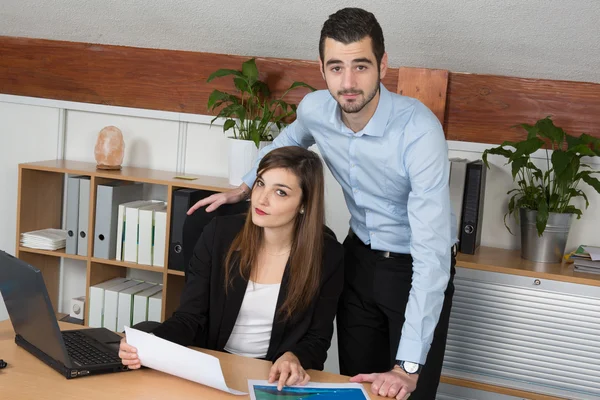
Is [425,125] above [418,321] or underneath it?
above

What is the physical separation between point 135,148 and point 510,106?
6.15ft

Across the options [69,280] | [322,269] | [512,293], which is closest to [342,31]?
[322,269]

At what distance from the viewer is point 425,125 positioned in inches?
84.5

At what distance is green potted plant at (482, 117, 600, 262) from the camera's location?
9.82 ft

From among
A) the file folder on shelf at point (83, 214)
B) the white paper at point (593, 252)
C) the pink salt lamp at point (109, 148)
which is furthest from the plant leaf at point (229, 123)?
the white paper at point (593, 252)

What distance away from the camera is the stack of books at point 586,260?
10.1 ft

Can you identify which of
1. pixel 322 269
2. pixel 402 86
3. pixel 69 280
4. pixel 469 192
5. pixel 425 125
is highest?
pixel 402 86

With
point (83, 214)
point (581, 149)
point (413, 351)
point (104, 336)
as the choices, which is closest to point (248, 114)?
point (83, 214)

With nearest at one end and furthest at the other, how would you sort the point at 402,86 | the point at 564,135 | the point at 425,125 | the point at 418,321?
the point at 418,321 → the point at 425,125 → the point at 564,135 → the point at 402,86

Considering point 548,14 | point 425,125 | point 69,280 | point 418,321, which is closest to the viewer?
point 418,321

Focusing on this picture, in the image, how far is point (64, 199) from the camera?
407 cm

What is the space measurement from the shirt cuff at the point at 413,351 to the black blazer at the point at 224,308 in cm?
29

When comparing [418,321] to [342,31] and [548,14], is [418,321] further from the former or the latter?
[548,14]

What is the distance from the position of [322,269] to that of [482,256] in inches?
48.3
